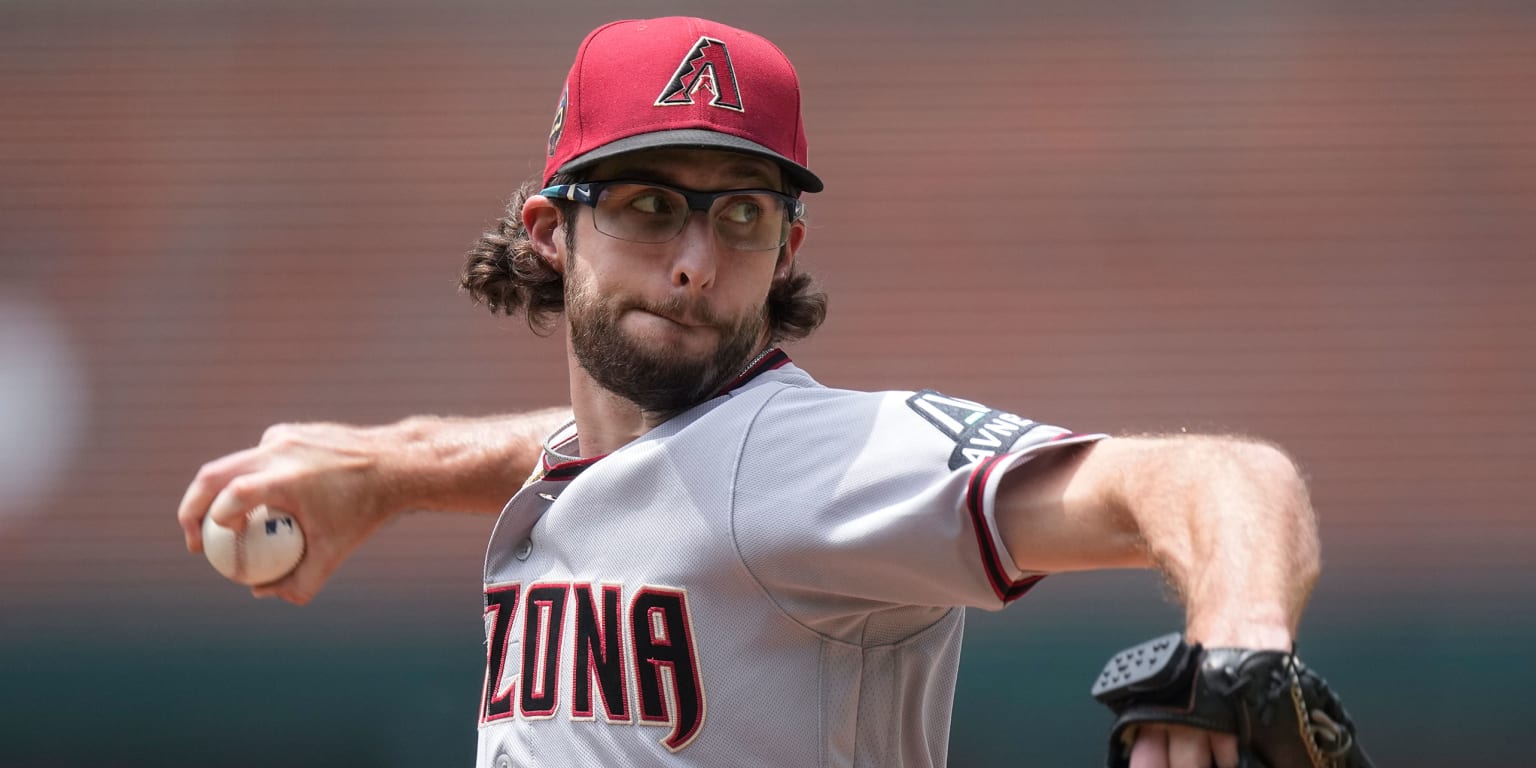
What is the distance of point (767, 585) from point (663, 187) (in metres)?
0.70

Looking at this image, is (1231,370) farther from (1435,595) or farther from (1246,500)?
(1246,500)

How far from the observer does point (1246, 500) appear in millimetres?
1624

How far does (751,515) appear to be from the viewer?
2.10m

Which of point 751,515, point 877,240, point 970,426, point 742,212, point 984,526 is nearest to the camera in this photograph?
point 984,526

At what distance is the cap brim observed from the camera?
2.35 m

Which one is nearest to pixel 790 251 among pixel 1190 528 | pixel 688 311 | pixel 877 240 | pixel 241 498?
pixel 688 311

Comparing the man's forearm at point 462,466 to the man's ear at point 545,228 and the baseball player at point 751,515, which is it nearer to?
the baseball player at point 751,515

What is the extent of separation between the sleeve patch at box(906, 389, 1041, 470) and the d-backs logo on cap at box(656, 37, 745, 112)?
631 millimetres

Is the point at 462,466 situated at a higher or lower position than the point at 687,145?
lower

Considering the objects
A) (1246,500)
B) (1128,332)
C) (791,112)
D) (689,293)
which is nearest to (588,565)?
(689,293)

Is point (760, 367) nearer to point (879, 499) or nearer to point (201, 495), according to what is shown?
point (879, 499)

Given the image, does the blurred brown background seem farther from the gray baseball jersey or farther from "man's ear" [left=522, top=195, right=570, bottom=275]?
the gray baseball jersey

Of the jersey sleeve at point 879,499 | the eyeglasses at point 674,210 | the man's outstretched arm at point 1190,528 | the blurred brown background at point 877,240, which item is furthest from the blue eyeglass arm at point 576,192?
the blurred brown background at point 877,240

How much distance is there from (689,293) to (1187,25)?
803cm
